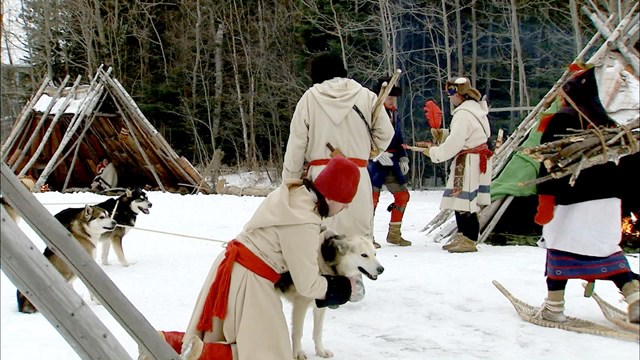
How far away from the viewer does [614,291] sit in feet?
14.1

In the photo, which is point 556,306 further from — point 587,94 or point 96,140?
point 96,140

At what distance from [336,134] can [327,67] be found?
0.54 m

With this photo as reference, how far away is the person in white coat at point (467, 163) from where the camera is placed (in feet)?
19.1

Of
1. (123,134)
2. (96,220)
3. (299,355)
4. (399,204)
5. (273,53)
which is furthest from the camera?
(273,53)

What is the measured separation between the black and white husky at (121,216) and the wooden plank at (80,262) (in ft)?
11.1

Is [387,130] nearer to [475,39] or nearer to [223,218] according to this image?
[223,218]

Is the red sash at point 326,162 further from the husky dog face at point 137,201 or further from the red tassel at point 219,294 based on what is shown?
the husky dog face at point 137,201

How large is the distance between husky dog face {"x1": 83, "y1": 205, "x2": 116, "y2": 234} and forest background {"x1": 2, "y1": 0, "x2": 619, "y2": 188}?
13854 mm

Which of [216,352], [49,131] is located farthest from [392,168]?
[49,131]

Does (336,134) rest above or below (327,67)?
below

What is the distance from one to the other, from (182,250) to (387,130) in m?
3.43

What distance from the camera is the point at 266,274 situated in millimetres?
2652

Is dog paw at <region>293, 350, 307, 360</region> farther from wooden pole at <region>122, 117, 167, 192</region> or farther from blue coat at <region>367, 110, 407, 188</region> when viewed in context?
wooden pole at <region>122, 117, 167, 192</region>

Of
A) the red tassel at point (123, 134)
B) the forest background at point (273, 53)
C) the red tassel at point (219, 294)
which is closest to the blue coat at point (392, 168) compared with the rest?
the red tassel at point (219, 294)
